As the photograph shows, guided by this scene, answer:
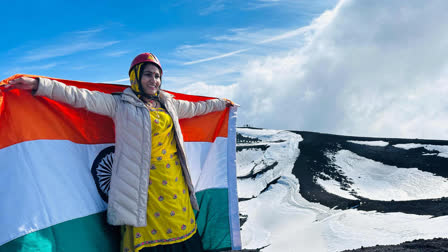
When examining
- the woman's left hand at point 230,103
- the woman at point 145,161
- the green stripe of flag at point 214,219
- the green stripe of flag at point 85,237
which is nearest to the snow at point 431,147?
the woman's left hand at point 230,103

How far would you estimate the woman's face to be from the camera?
2.40 meters

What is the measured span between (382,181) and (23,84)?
6.54 metres

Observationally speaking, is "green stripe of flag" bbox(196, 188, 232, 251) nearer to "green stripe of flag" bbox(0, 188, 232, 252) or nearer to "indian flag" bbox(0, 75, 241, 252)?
"green stripe of flag" bbox(0, 188, 232, 252)

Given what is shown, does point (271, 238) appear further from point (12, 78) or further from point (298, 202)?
point (12, 78)

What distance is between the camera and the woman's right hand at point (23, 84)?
1.92 m

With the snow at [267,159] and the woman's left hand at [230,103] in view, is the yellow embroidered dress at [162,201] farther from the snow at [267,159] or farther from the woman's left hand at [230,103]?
the snow at [267,159]

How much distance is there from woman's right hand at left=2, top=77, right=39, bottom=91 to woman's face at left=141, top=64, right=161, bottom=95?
0.75 m

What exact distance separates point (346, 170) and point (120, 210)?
228 inches

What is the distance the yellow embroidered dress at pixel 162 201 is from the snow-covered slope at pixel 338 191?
2509 mm

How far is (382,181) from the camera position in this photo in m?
6.21

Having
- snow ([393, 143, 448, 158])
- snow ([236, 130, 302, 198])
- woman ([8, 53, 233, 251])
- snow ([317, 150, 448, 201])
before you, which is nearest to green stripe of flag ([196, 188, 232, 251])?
woman ([8, 53, 233, 251])

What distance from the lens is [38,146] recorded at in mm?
2168

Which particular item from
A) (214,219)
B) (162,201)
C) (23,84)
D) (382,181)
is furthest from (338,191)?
(23,84)

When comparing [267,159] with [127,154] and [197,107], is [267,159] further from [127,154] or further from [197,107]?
[127,154]
